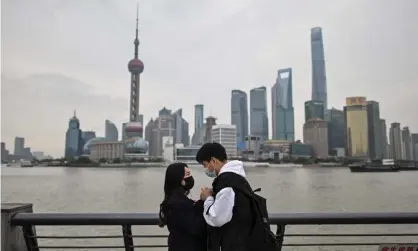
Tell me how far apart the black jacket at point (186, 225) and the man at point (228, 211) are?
10 centimetres

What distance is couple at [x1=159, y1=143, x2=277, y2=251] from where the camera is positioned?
7.78 ft

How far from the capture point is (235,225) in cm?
239

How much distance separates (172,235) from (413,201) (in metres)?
26.9

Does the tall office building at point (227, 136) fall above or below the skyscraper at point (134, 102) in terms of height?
below

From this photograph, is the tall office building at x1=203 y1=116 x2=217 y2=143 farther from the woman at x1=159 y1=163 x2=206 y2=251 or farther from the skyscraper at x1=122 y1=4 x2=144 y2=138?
the woman at x1=159 y1=163 x2=206 y2=251

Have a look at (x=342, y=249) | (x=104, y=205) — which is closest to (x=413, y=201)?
(x=342, y=249)

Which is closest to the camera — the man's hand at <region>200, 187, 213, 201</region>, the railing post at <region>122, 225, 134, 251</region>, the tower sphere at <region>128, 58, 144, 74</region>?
the man's hand at <region>200, 187, 213, 201</region>

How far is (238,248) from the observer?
7.75 ft

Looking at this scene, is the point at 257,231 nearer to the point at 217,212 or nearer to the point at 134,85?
the point at 217,212

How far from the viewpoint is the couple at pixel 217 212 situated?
2.37m

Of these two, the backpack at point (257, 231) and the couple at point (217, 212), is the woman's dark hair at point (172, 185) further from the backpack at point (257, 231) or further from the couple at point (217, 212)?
the backpack at point (257, 231)

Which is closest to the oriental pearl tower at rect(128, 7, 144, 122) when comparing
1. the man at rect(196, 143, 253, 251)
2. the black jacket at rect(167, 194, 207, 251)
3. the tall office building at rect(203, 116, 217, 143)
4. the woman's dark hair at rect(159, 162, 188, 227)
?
the tall office building at rect(203, 116, 217, 143)

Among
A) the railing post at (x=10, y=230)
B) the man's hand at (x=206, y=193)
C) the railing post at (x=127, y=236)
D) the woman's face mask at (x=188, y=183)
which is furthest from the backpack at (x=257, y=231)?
the railing post at (x=10, y=230)

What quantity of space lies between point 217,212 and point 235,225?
0.17 m
